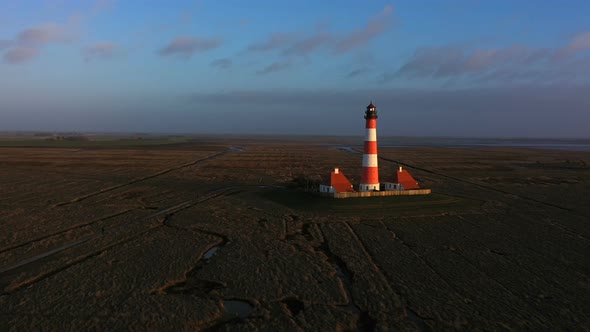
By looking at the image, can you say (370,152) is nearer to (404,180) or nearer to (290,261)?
(404,180)

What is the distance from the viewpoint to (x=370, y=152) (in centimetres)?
2739

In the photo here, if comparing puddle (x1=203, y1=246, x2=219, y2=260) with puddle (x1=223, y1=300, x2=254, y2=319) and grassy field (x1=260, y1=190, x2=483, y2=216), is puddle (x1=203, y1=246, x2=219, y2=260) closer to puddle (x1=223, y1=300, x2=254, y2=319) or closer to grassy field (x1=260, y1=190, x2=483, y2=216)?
puddle (x1=223, y1=300, x2=254, y2=319)

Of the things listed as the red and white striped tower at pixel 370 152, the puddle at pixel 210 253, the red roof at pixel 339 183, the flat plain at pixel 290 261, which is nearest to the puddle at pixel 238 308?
the flat plain at pixel 290 261

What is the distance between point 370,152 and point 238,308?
17761 mm

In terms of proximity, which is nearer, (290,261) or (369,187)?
(290,261)

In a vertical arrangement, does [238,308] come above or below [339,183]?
below

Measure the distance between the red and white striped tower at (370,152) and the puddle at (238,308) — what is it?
56.8 feet

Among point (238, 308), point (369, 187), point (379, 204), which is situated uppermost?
point (369, 187)

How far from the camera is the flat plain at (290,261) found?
11602 millimetres

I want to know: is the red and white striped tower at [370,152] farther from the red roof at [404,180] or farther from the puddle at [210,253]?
the puddle at [210,253]

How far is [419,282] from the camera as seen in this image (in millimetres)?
14094

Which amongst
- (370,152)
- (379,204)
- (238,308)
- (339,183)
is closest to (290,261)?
(238,308)

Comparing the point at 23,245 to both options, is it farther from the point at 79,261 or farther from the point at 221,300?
the point at 221,300

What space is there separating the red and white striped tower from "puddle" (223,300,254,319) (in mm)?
17319
